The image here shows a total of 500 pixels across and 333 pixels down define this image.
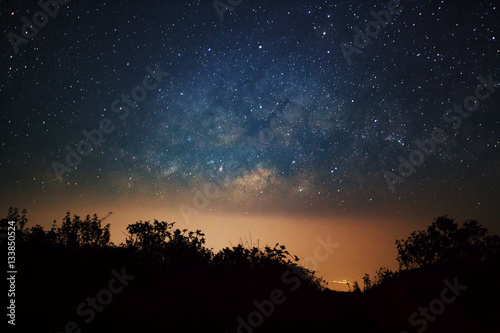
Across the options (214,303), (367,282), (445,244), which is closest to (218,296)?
(214,303)

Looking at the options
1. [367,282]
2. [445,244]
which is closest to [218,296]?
[367,282]

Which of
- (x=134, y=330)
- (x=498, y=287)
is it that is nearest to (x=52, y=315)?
(x=134, y=330)

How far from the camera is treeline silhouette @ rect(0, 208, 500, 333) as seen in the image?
618 centimetres

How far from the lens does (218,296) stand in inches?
329

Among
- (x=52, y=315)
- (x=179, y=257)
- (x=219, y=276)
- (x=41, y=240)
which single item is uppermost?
(x=41, y=240)

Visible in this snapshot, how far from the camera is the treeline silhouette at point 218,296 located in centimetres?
618

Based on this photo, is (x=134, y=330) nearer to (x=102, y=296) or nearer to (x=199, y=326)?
(x=199, y=326)

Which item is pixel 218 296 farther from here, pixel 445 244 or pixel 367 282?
pixel 445 244

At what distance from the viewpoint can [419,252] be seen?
22.2 meters

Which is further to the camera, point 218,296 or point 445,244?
point 445,244

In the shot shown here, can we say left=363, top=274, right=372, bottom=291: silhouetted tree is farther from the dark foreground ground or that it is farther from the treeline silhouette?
the dark foreground ground

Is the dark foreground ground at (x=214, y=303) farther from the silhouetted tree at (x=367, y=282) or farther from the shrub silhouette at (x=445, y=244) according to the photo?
the shrub silhouette at (x=445, y=244)

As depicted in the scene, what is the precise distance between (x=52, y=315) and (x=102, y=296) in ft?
4.98

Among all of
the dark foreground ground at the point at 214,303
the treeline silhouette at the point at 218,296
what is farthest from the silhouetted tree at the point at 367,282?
the dark foreground ground at the point at 214,303
